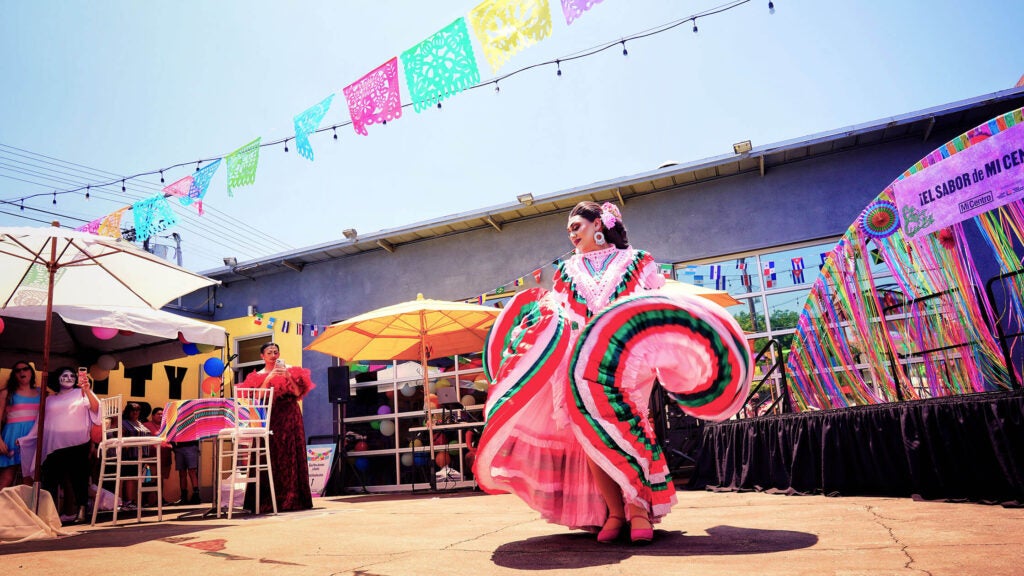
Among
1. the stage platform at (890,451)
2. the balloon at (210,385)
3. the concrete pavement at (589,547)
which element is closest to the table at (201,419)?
the concrete pavement at (589,547)

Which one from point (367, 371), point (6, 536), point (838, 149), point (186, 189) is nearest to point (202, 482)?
point (367, 371)

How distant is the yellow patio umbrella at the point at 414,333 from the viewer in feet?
25.0

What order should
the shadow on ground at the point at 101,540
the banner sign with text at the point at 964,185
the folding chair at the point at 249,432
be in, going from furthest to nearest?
the folding chair at the point at 249,432 → the banner sign with text at the point at 964,185 → the shadow on ground at the point at 101,540

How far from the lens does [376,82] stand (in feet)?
21.5

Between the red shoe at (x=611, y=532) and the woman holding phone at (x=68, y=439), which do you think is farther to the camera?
the woman holding phone at (x=68, y=439)

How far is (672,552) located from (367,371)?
353 inches

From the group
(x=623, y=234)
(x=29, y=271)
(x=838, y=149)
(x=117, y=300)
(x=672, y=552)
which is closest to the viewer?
(x=672, y=552)

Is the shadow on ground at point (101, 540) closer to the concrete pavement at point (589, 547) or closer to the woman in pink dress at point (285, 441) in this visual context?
the concrete pavement at point (589, 547)

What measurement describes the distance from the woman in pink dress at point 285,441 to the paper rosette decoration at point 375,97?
252 centimetres

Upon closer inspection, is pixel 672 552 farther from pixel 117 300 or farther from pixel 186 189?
pixel 186 189

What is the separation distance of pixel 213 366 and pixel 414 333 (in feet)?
12.7

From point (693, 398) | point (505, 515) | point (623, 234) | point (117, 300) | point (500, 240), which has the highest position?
point (500, 240)

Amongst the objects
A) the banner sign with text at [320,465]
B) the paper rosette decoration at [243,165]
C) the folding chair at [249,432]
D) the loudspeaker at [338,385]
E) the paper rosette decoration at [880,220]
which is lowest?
the banner sign with text at [320,465]

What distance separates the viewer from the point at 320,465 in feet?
31.2
